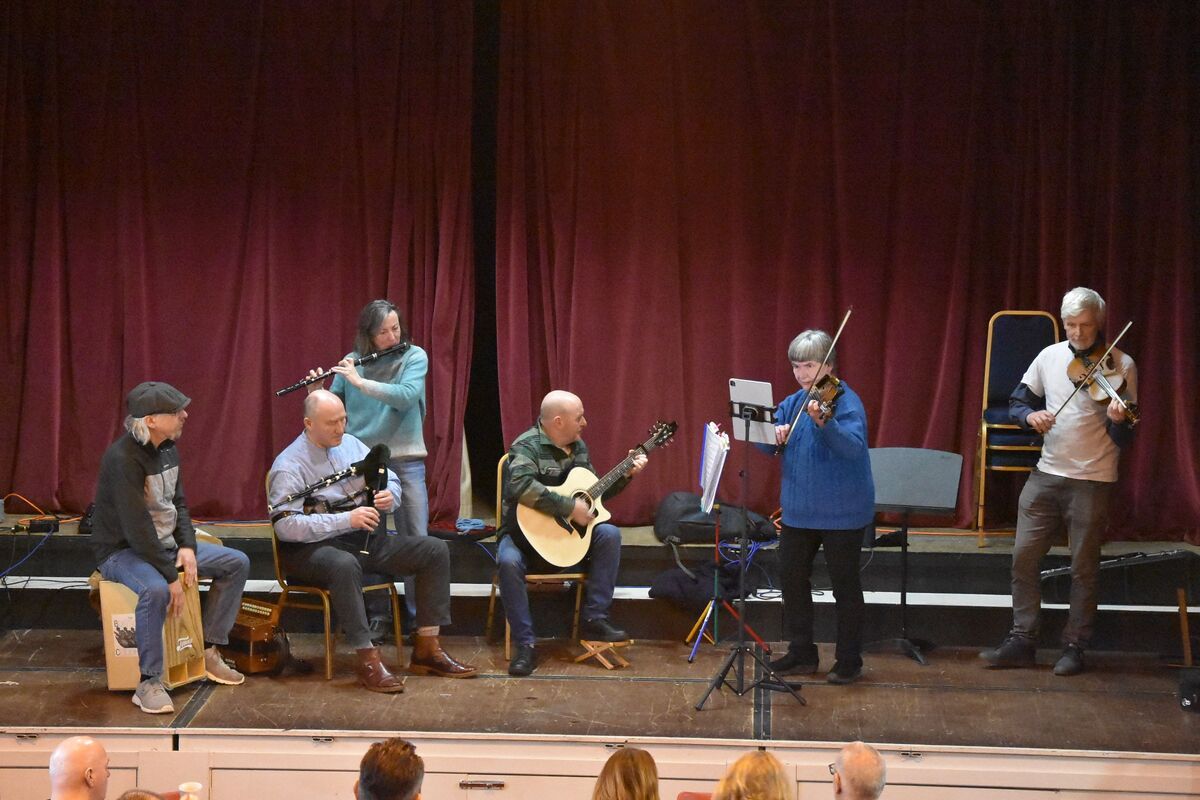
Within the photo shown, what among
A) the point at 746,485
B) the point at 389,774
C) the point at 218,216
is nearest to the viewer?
the point at 389,774

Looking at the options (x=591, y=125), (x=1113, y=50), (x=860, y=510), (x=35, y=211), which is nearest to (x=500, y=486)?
(x=860, y=510)

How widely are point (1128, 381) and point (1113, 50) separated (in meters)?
2.10

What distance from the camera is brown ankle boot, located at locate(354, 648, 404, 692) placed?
5219 mm

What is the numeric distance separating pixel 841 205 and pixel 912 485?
1816 mm

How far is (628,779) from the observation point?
3029 millimetres

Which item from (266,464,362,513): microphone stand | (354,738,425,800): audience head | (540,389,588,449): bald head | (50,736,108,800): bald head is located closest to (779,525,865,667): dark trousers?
(540,389,588,449): bald head

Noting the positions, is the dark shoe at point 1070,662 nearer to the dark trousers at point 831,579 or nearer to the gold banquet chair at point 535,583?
the dark trousers at point 831,579

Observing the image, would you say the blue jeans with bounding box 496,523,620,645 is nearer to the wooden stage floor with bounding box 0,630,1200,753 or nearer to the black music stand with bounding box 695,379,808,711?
the wooden stage floor with bounding box 0,630,1200,753

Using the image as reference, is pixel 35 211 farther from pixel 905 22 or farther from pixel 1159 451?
pixel 1159 451

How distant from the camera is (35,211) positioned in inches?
276

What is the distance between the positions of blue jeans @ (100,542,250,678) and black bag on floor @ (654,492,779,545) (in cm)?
200

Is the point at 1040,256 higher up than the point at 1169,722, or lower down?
higher up

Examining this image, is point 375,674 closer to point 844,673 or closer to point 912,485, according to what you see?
point 844,673

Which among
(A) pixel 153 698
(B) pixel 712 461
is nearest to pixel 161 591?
(A) pixel 153 698
